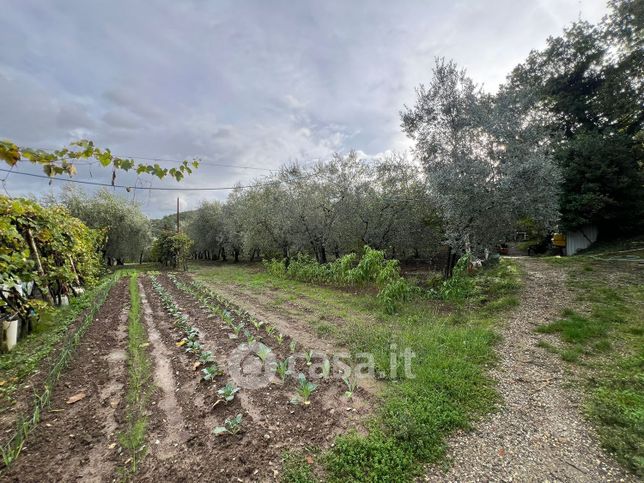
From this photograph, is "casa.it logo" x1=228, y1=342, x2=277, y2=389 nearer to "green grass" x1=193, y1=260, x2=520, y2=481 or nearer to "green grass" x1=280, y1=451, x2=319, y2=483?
"green grass" x1=280, y1=451, x2=319, y2=483

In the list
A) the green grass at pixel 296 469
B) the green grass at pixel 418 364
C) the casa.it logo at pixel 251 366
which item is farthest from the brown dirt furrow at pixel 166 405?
the green grass at pixel 418 364

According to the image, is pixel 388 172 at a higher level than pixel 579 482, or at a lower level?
higher

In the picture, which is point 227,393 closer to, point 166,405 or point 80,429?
point 166,405

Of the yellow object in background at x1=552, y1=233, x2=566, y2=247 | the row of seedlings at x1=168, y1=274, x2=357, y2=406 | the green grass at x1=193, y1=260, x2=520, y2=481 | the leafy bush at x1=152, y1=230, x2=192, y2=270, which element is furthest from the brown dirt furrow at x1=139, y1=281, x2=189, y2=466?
the yellow object in background at x1=552, y1=233, x2=566, y2=247

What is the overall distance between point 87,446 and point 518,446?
13.0 ft

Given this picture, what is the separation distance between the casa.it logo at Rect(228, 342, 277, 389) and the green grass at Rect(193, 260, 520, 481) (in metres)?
1.37

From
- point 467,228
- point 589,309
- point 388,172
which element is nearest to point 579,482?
point 589,309

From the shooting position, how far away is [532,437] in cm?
265

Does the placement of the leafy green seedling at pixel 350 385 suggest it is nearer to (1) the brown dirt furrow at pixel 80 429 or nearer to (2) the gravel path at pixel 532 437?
(2) the gravel path at pixel 532 437

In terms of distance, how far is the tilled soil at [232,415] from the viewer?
7.52 feet

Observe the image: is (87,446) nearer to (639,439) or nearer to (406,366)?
(406,366)

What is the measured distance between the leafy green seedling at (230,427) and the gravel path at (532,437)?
1743mm

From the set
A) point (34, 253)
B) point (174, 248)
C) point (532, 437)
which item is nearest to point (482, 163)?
point (532, 437)

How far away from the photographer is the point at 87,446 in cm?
252
